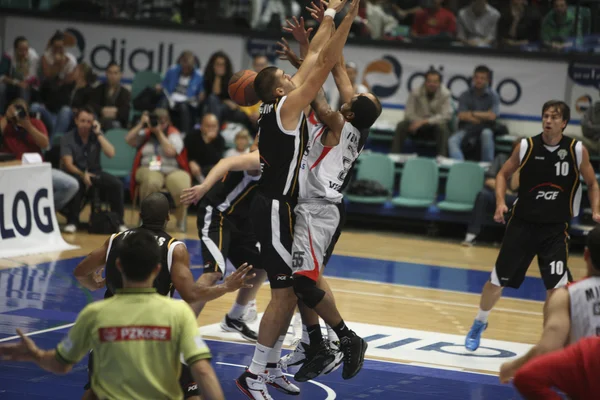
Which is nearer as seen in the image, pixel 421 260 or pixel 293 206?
pixel 293 206

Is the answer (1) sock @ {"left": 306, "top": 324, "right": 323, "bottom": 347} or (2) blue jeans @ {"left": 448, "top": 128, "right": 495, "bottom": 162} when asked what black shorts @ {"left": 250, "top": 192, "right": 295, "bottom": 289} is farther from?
(2) blue jeans @ {"left": 448, "top": 128, "right": 495, "bottom": 162}

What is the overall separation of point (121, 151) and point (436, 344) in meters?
7.78

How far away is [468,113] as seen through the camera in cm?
1454

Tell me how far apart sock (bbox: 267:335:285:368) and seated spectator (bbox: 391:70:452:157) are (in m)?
8.88

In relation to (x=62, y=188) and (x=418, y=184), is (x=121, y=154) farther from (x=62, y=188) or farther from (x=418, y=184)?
(x=418, y=184)

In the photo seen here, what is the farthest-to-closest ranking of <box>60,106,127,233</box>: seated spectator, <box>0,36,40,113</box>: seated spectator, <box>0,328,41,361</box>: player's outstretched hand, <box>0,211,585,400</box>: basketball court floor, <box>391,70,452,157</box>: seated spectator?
1. <box>0,36,40,113</box>: seated spectator
2. <box>391,70,452,157</box>: seated spectator
3. <box>60,106,127,233</box>: seated spectator
4. <box>0,211,585,400</box>: basketball court floor
5. <box>0,328,41,361</box>: player's outstretched hand

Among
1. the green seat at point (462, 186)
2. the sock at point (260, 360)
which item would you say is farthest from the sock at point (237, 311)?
the green seat at point (462, 186)

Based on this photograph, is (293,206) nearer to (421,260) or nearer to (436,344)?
(436,344)

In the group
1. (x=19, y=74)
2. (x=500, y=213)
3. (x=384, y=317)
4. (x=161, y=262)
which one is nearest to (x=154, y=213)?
(x=161, y=262)

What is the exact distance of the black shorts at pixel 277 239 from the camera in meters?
6.07

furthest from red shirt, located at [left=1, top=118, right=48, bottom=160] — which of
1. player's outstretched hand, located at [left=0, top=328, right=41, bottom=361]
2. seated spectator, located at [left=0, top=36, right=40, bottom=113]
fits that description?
player's outstretched hand, located at [left=0, top=328, right=41, bottom=361]

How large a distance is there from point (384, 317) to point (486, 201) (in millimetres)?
5049

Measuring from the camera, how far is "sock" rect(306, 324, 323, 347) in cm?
641

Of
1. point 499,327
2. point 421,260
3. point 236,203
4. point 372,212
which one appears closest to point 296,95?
point 236,203
